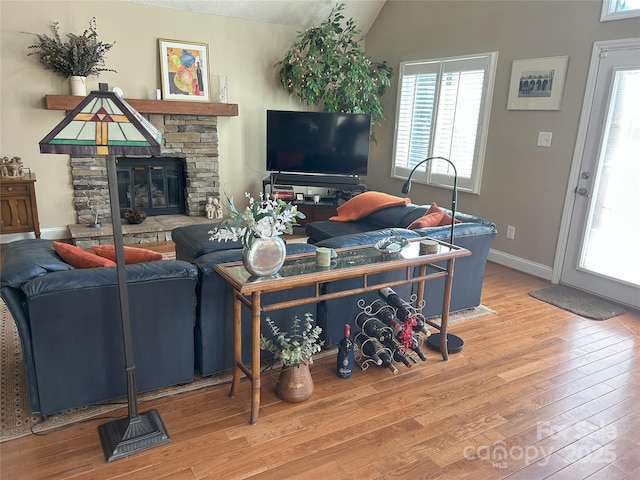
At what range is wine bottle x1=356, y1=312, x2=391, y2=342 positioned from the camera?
9.24ft

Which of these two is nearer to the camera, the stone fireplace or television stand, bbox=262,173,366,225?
the stone fireplace

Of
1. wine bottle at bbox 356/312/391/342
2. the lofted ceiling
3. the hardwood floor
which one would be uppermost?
the lofted ceiling

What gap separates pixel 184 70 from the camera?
5.69m

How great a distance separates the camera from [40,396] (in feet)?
7.30

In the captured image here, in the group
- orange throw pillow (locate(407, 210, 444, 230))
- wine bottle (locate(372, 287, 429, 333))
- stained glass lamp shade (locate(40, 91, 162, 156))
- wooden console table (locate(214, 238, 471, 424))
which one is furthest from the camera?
orange throw pillow (locate(407, 210, 444, 230))

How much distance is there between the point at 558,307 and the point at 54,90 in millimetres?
5474

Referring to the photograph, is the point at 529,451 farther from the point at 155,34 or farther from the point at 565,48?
the point at 155,34

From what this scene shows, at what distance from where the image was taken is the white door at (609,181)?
385 cm

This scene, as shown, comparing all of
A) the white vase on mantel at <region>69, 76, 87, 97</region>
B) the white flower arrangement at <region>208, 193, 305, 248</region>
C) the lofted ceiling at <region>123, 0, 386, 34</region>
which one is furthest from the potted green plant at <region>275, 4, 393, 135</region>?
the white flower arrangement at <region>208, 193, 305, 248</region>

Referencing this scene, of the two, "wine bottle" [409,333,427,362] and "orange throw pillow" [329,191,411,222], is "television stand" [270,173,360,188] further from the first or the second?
"wine bottle" [409,333,427,362]

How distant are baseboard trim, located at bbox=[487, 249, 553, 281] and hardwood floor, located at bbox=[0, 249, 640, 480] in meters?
1.47

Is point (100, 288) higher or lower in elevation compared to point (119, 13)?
lower

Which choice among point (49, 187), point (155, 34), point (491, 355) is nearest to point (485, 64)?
point (491, 355)

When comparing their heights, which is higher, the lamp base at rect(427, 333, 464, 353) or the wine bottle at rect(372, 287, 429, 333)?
the wine bottle at rect(372, 287, 429, 333)
